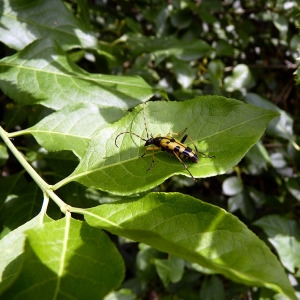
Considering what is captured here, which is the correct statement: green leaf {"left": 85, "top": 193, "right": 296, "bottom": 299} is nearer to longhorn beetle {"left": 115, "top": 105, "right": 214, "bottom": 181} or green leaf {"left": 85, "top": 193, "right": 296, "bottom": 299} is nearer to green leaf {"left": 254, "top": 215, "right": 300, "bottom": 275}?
longhorn beetle {"left": 115, "top": 105, "right": 214, "bottom": 181}

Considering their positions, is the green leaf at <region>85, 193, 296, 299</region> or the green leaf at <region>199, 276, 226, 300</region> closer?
the green leaf at <region>85, 193, 296, 299</region>

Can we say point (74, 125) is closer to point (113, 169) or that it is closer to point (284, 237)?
point (113, 169)

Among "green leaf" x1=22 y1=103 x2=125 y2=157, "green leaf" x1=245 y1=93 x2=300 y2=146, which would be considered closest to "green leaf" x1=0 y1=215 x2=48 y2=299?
"green leaf" x1=22 y1=103 x2=125 y2=157

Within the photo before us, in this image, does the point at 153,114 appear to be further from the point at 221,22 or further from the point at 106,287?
the point at 221,22

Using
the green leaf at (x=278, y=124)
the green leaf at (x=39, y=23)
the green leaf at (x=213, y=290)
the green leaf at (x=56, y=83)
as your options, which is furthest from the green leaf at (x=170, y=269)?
the green leaf at (x=39, y=23)

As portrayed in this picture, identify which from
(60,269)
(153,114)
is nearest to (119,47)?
(153,114)

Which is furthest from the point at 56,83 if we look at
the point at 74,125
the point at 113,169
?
the point at 113,169

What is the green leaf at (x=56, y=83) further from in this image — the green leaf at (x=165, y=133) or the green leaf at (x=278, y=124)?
the green leaf at (x=278, y=124)
